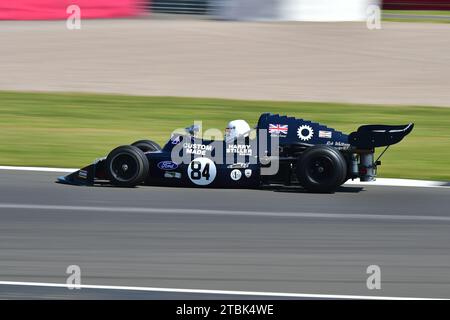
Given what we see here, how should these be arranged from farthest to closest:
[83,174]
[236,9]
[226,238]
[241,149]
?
[236,9] < [83,174] < [241,149] < [226,238]

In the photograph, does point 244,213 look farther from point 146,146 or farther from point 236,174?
point 146,146

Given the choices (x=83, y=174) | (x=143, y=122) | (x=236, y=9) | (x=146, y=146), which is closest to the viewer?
(x=83, y=174)

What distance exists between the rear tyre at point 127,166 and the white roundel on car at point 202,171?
1.69ft

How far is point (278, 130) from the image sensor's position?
36.0ft

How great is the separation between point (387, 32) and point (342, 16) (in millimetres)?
1339

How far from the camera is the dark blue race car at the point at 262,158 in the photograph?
10.8 metres

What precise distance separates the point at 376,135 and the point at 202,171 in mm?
1961

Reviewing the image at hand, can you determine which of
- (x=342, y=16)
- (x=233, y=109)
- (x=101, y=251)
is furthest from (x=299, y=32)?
(x=101, y=251)

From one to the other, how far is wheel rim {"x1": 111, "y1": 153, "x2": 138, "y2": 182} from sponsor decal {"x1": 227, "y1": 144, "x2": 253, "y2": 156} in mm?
1078

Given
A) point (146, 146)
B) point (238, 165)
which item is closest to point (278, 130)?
point (238, 165)

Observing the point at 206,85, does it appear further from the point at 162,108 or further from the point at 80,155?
the point at 80,155

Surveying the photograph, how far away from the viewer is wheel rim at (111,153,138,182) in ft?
36.4

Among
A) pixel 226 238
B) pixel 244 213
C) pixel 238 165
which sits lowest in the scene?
pixel 226 238

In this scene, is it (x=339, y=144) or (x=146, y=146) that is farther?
(x=146, y=146)
